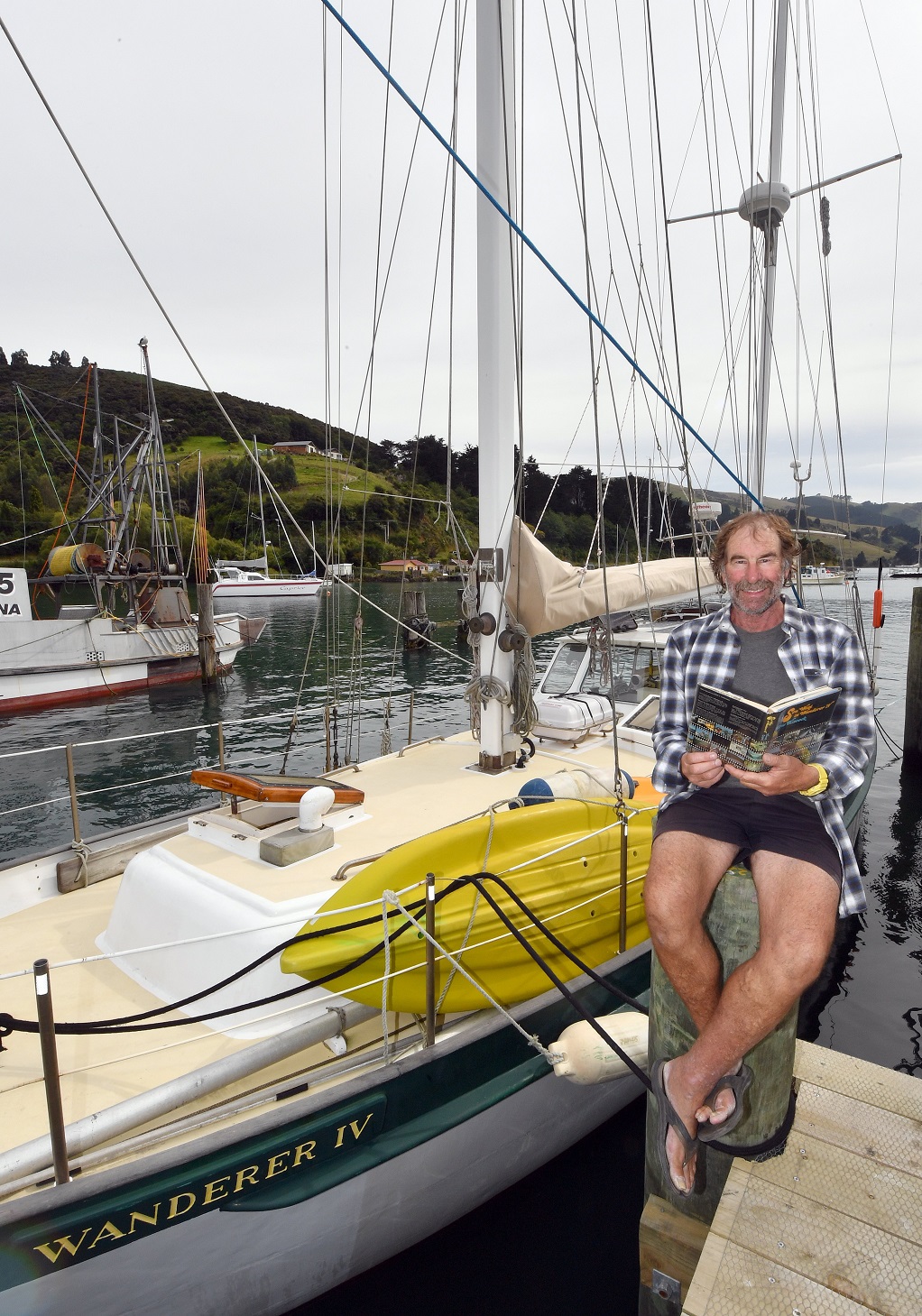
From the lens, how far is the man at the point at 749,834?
2.42 meters

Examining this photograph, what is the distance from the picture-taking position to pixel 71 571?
25.0m

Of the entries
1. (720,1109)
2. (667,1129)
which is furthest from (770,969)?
(667,1129)

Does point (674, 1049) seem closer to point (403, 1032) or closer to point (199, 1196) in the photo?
point (403, 1032)

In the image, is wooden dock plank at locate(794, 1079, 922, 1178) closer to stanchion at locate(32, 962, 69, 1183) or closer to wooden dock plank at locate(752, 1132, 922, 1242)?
wooden dock plank at locate(752, 1132, 922, 1242)

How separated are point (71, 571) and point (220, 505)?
177 feet

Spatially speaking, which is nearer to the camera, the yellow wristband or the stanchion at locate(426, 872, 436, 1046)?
the yellow wristband

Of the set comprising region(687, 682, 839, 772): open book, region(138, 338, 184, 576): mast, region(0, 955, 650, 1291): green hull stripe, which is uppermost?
region(138, 338, 184, 576): mast

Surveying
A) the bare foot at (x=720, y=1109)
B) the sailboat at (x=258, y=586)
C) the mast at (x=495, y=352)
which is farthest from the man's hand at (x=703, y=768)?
the sailboat at (x=258, y=586)

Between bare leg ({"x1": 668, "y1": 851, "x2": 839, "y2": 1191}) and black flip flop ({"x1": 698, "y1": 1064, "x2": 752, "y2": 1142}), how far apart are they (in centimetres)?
5

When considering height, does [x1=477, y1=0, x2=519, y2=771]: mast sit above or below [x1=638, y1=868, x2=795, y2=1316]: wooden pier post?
above

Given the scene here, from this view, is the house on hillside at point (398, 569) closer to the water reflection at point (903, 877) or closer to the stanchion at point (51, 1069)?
the water reflection at point (903, 877)

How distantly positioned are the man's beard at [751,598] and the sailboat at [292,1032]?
65.5 inches

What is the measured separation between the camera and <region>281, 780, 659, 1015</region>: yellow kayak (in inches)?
132

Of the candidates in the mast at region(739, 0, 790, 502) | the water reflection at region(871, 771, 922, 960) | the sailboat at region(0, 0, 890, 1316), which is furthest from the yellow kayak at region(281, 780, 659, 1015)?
the mast at region(739, 0, 790, 502)
